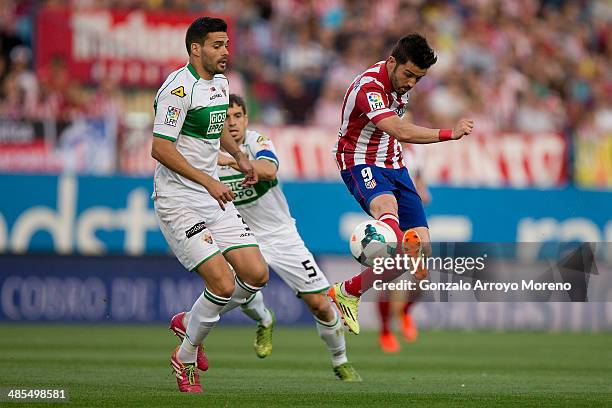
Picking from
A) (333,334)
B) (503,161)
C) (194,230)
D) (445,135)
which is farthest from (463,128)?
(503,161)

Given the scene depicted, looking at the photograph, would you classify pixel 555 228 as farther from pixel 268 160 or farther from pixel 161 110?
pixel 161 110

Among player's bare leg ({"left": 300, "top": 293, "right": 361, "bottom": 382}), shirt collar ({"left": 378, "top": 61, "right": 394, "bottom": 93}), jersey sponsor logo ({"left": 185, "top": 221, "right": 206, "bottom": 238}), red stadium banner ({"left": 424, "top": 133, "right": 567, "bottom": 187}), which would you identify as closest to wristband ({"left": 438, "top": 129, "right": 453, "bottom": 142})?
shirt collar ({"left": 378, "top": 61, "right": 394, "bottom": 93})

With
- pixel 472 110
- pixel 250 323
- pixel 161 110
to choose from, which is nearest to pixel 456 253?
pixel 161 110

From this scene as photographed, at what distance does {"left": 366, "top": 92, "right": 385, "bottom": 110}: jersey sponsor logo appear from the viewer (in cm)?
1042

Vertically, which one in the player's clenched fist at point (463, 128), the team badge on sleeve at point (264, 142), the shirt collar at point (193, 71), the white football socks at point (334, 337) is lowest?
the white football socks at point (334, 337)

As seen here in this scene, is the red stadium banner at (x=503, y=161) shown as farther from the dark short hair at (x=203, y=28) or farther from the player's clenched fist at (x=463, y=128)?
the dark short hair at (x=203, y=28)

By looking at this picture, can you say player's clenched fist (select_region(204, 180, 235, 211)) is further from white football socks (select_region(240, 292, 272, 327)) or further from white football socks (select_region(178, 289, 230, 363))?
white football socks (select_region(240, 292, 272, 327))

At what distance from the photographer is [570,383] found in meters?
11.0

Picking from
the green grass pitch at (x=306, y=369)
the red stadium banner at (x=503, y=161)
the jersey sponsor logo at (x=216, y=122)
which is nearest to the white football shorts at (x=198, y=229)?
the jersey sponsor logo at (x=216, y=122)

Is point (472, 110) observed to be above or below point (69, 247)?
above

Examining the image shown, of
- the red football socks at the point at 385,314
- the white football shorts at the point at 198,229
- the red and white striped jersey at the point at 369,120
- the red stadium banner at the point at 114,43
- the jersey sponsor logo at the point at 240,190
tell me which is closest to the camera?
the white football shorts at the point at 198,229

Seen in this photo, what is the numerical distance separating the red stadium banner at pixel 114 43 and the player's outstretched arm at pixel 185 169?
12155 millimetres

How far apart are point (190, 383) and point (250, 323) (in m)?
9.79

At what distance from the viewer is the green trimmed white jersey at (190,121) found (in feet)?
31.0
